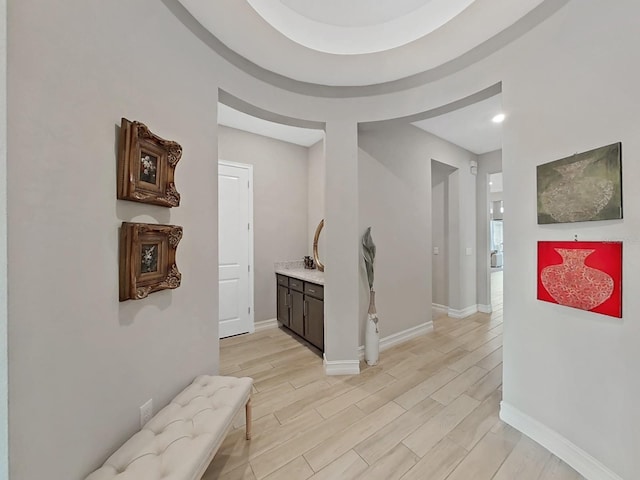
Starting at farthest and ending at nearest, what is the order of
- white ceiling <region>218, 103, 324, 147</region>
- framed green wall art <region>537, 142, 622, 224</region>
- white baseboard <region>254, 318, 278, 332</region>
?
white baseboard <region>254, 318, 278, 332</region> → white ceiling <region>218, 103, 324, 147</region> → framed green wall art <region>537, 142, 622, 224</region>

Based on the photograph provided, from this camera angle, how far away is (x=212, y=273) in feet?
6.10

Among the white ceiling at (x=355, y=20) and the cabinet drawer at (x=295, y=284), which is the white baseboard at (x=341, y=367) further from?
the white ceiling at (x=355, y=20)

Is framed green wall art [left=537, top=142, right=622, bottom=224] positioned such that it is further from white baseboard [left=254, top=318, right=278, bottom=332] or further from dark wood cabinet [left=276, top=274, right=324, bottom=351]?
white baseboard [left=254, top=318, right=278, bottom=332]

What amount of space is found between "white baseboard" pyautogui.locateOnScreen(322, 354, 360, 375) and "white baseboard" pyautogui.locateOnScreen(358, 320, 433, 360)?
24 cm

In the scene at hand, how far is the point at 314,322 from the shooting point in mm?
3033

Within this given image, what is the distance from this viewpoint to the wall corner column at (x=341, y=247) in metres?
2.53

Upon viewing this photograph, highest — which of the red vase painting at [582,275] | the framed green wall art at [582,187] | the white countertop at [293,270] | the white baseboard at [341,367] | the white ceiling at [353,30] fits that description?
the white ceiling at [353,30]

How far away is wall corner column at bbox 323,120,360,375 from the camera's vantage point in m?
2.53

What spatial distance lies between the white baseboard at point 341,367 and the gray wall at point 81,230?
1430 millimetres

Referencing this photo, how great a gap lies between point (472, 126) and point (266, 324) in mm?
4200

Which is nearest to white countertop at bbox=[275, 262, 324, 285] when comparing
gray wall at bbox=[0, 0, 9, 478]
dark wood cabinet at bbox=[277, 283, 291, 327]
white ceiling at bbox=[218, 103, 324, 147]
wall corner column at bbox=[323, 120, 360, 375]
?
dark wood cabinet at bbox=[277, 283, 291, 327]

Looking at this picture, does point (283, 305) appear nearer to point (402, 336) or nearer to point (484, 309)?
point (402, 336)

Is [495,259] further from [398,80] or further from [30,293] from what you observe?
[30,293]

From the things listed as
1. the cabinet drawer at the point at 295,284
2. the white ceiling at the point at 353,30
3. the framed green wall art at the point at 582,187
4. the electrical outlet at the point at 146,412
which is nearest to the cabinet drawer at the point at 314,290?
the cabinet drawer at the point at 295,284
